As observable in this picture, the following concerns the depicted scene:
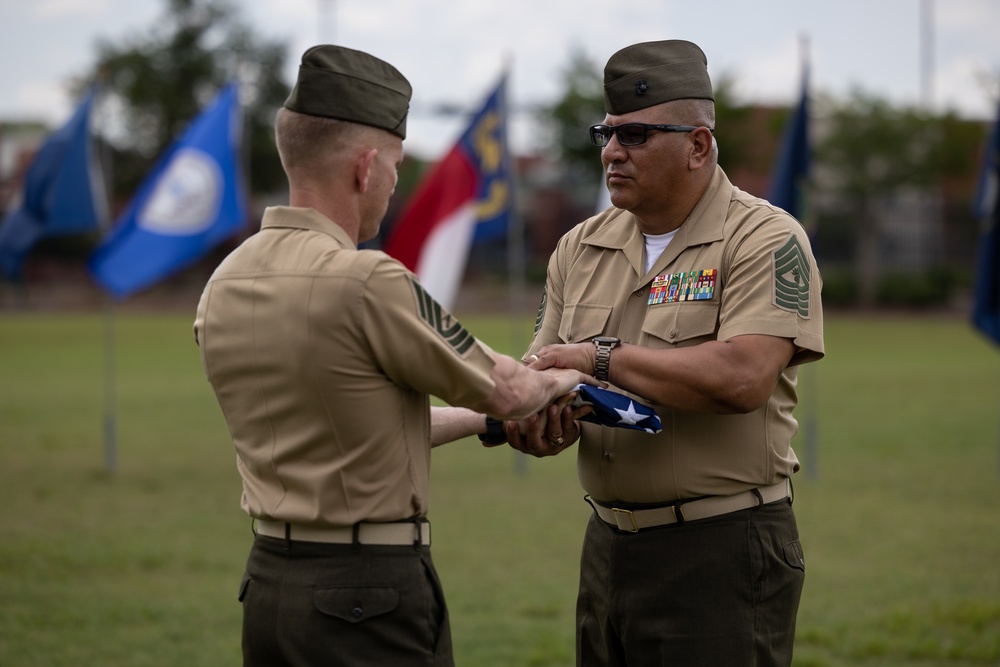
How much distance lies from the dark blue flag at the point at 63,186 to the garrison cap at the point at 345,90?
10813 mm

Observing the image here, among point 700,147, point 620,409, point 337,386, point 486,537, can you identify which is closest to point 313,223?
point 337,386

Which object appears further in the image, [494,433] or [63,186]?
[63,186]

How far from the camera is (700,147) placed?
3643 millimetres

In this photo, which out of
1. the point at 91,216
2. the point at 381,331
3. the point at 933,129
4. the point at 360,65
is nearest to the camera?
the point at 381,331

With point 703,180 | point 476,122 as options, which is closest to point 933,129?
point 476,122

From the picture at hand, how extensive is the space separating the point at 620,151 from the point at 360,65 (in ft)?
3.14

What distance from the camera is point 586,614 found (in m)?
3.75

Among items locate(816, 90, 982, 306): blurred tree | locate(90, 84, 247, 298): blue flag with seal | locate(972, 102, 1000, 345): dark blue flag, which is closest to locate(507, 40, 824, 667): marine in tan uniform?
locate(972, 102, 1000, 345): dark blue flag

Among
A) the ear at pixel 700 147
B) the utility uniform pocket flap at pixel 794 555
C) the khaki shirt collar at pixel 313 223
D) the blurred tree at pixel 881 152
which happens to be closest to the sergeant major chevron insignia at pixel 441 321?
the khaki shirt collar at pixel 313 223

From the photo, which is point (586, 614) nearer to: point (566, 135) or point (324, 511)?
point (324, 511)

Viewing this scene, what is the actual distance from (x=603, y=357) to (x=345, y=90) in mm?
1110

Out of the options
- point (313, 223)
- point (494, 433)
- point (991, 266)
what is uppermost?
point (313, 223)

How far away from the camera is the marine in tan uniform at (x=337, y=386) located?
2.91m

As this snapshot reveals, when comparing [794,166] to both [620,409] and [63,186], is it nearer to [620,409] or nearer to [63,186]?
[63,186]
